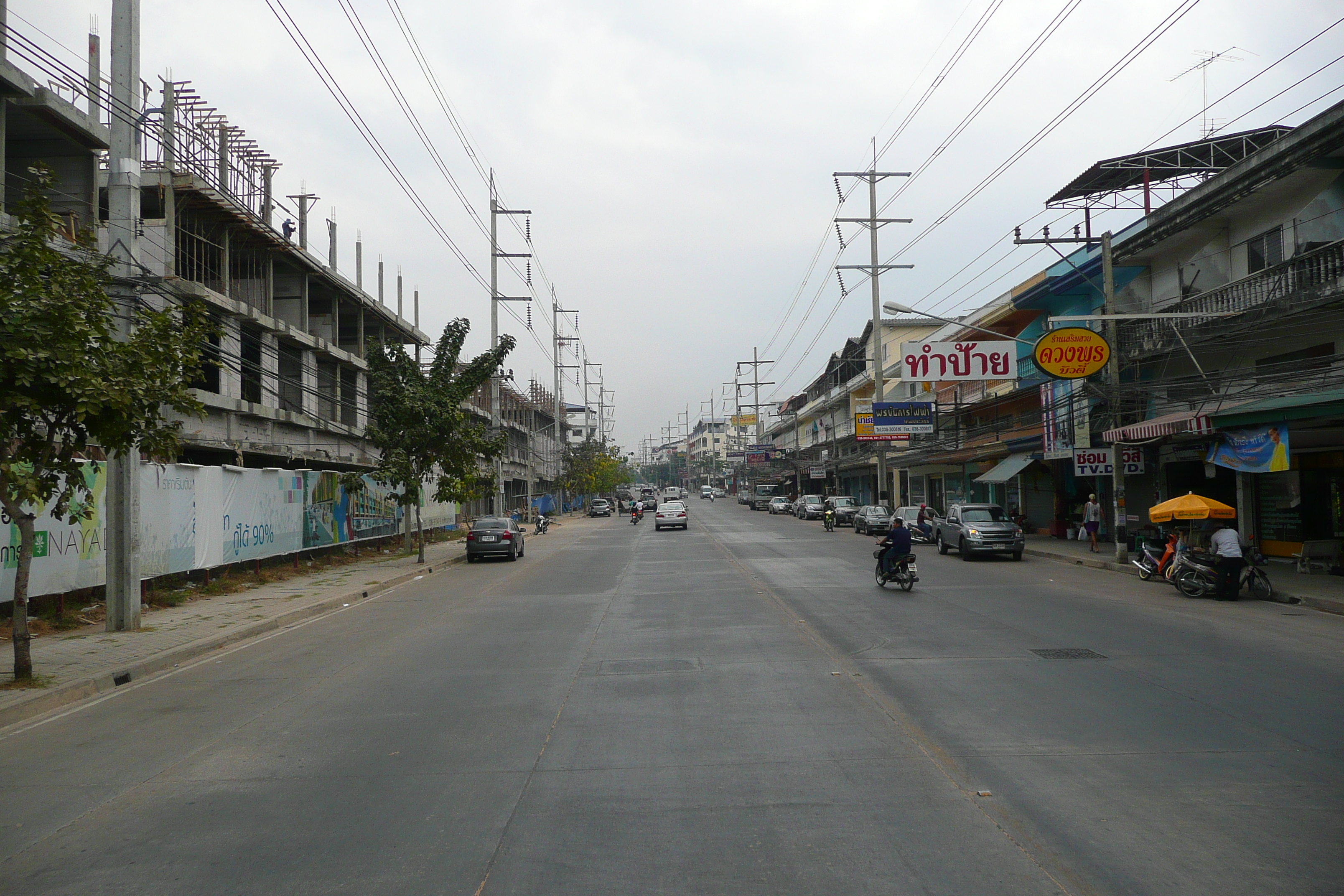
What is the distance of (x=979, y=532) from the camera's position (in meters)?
27.6

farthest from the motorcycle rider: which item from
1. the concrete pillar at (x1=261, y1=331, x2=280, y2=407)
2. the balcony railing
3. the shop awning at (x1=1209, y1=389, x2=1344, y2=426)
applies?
the concrete pillar at (x1=261, y1=331, x2=280, y2=407)

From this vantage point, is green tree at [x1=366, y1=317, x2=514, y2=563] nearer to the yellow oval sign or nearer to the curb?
the curb

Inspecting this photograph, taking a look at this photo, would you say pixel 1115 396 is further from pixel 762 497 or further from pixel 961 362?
pixel 762 497

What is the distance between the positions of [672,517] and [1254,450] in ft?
109

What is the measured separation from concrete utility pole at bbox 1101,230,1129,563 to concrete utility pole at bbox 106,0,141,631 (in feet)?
70.3

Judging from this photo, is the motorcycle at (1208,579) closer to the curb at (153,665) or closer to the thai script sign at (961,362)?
the thai script sign at (961,362)

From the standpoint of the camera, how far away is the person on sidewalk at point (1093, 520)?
28867 mm

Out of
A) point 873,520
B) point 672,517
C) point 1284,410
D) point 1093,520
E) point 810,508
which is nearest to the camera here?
point 1284,410

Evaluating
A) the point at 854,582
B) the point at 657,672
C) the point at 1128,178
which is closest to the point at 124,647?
the point at 657,672

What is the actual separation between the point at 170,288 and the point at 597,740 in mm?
12119

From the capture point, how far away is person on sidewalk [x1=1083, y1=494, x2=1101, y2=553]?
2887cm

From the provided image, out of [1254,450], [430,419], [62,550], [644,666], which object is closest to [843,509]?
[430,419]

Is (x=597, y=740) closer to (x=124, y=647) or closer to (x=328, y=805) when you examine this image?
(x=328, y=805)

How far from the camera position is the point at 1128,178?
93.9 feet
